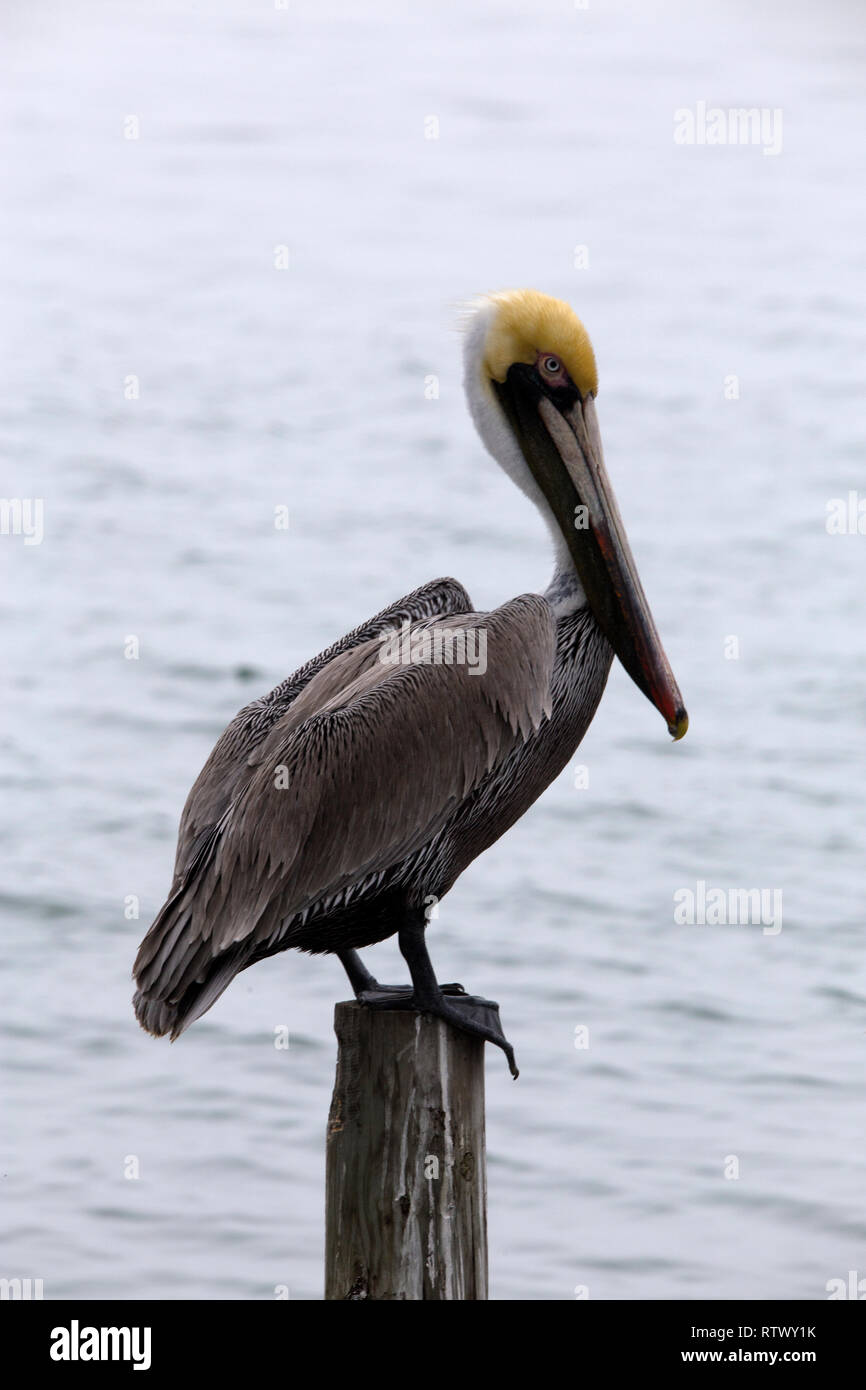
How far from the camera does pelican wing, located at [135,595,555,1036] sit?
146 inches

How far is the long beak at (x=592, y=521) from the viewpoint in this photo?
13.1ft

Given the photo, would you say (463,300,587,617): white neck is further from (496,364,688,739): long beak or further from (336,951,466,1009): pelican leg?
(336,951,466,1009): pelican leg

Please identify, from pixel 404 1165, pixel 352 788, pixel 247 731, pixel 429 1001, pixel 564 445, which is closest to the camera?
pixel 404 1165

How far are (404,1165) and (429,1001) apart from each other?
31 cm

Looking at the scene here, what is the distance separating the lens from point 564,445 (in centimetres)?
414

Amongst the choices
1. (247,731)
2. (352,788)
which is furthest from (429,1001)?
(247,731)

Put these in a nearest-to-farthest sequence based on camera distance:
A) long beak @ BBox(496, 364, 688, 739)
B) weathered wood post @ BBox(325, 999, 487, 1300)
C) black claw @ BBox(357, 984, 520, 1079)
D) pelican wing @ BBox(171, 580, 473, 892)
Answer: weathered wood post @ BBox(325, 999, 487, 1300) → black claw @ BBox(357, 984, 520, 1079) → pelican wing @ BBox(171, 580, 473, 892) → long beak @ BBox(496, 364, 688, 739)

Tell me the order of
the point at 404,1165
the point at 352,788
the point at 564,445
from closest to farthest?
the point at 404,1165 → the point at 352,788 → the point at 564,445

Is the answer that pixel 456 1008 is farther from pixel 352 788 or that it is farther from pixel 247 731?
pixel 247 731

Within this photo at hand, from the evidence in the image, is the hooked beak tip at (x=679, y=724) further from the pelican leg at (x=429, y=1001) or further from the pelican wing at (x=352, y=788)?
the pelican leg at (x=429, y=1001)

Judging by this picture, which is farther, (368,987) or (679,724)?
(679,724)

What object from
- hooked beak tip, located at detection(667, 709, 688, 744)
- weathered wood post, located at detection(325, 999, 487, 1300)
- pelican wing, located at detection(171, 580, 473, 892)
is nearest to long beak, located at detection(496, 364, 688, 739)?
hooked beak tip, located at detection(667, 709, 688, 744)
